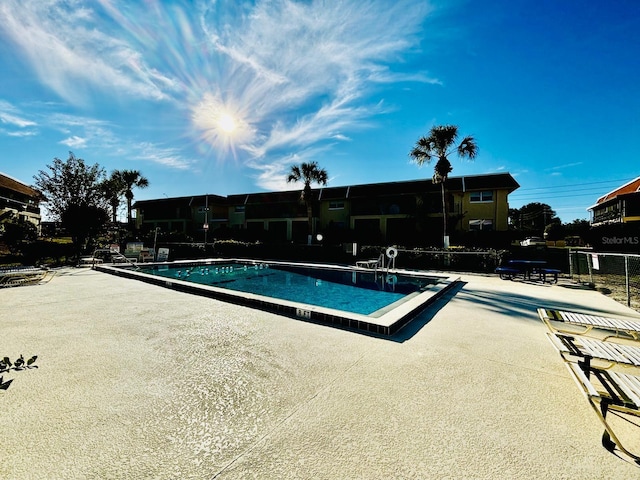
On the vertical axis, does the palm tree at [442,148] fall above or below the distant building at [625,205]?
above

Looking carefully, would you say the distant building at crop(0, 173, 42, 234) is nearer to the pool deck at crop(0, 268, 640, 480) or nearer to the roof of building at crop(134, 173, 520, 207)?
the roof of building at crop(134, 173, 520, 207)

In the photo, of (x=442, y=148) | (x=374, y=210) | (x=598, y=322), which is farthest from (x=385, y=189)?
(x=598, y=322)

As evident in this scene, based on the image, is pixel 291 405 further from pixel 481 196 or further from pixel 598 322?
pixel 481 196

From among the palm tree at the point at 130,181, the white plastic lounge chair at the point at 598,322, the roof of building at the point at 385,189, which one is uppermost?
the palm tree at the point at 130,181

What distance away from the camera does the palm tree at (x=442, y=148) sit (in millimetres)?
18906

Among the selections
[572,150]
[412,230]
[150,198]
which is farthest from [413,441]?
[150,198]

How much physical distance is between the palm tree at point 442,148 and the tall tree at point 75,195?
2295cm

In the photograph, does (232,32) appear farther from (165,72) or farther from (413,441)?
(413,441)

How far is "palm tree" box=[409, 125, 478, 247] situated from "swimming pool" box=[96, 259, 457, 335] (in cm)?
930

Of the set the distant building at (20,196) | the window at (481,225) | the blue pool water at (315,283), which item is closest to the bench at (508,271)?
the blue pool water at (315,283)

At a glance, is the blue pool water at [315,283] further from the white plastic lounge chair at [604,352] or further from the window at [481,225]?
the window at [481,225]

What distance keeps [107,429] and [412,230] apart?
975 inches

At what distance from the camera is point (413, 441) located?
7.23 ft

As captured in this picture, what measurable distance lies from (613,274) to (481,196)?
13.0 meters
